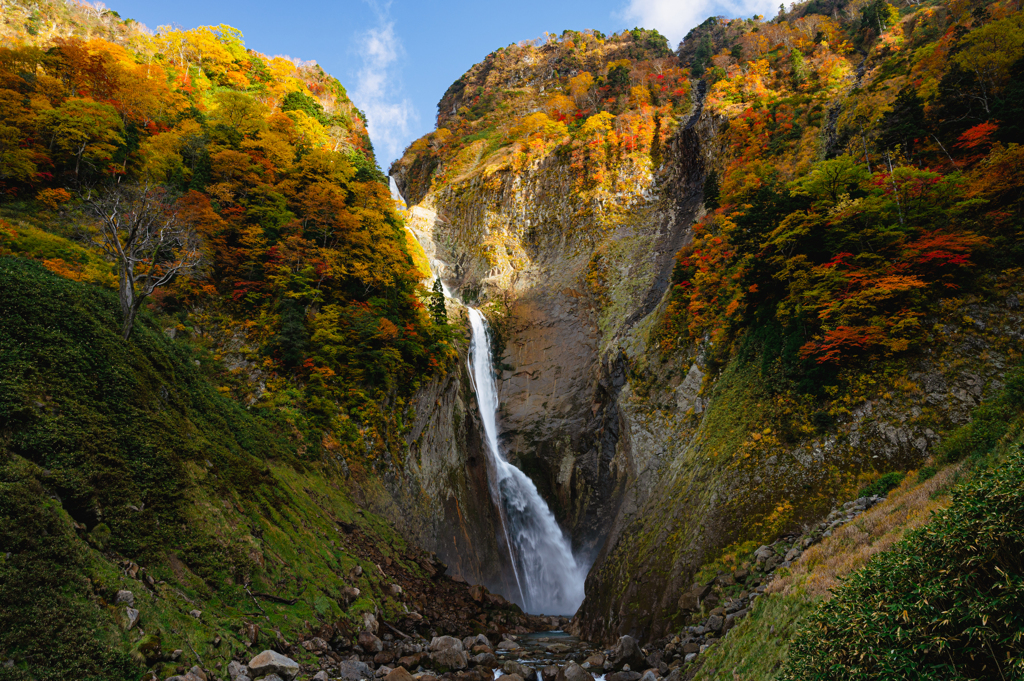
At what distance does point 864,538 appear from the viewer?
8.59m

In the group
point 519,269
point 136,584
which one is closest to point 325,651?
point 136,584

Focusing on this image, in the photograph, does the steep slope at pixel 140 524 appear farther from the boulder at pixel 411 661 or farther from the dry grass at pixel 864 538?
the dry grass at pixel 864 538

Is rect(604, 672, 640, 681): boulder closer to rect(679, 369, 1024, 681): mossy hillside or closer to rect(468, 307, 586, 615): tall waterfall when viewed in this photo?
rect(679, 369, 1024, 681): mossy hillside

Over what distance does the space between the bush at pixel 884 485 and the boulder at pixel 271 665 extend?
13.8m

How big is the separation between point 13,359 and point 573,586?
88.3 feet

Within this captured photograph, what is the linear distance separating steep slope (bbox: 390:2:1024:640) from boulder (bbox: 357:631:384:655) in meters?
8.08

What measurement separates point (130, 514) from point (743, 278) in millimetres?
20066

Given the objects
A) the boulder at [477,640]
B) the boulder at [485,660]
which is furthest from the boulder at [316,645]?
the boulder at [477,640]

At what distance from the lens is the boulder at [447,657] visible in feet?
42.2

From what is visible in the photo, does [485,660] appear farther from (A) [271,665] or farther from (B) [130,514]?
(B) [130,514]

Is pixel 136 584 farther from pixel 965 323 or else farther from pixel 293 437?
pixel 965 323

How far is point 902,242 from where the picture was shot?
47.9 ft

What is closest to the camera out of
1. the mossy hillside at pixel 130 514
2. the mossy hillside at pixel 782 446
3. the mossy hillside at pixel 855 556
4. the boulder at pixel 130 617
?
the mossy hillside at pixel 855 556

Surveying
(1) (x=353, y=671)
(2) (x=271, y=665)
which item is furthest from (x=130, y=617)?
(1) (x=353, y=671)
